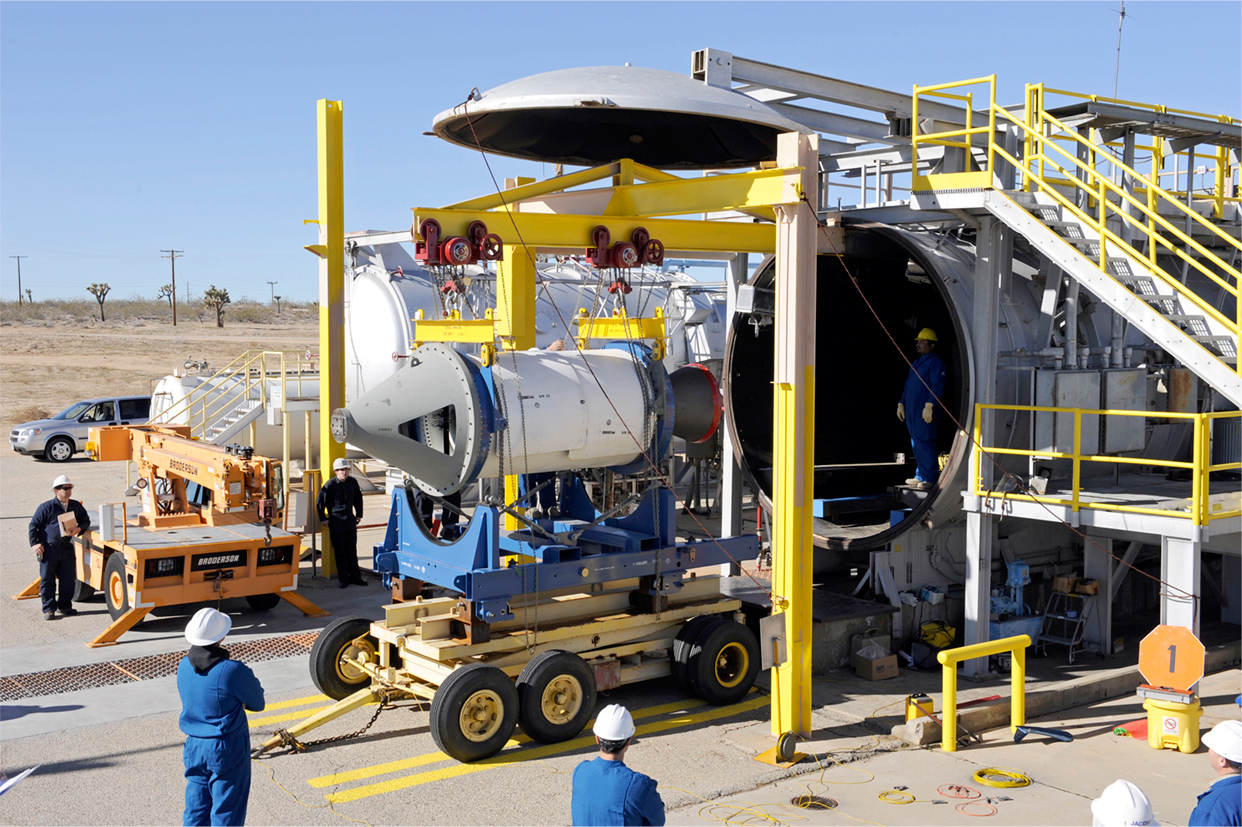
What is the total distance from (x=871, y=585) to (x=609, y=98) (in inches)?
237

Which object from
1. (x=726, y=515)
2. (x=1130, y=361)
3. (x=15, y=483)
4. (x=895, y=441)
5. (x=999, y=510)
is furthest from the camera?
(x=15, y=483)

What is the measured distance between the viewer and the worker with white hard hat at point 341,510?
14430 millimetres

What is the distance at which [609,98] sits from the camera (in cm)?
997

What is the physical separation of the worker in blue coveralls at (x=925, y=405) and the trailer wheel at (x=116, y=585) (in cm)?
840

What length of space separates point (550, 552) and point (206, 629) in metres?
3.70

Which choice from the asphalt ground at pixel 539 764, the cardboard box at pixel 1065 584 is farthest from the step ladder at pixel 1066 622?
the asphalt ground at pixel 539 764

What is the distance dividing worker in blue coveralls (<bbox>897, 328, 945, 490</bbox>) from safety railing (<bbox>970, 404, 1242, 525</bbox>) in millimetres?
869

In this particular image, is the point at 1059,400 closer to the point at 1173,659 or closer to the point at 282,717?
the point at 1173,659

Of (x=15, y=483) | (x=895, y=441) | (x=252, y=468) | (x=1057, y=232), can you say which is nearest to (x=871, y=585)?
(x=895, y=441)

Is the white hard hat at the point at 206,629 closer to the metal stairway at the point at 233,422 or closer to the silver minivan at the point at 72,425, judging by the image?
the metal stairway at the point at 233,422

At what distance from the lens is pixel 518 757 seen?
898 cm

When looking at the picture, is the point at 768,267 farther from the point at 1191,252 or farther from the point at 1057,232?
the point at 1191,252

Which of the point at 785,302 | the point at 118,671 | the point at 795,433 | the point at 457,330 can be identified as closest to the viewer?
the point at 785,302

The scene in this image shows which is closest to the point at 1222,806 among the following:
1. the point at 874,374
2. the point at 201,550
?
the point at 201,550
